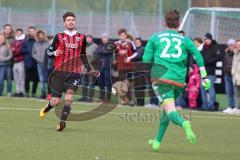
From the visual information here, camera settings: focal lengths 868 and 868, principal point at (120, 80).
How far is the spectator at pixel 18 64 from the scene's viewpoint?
24781mm

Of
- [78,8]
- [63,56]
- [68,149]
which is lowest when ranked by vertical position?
[68,149]

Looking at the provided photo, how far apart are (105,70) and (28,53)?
7.78ft

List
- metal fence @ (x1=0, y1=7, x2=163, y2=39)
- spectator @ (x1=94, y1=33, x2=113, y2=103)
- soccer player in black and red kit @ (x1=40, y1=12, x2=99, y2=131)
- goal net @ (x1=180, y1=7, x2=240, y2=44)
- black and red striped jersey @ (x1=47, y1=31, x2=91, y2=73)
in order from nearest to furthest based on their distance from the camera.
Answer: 1. soccer player in black and red kit @ (x1=40, y1=12, x2=99, y2=131)
2. black and red striped jersey @ (x1=47, y1=31, x2=91, y2=73)
3. spectator @ (x1=94, y1=33, x2=113, y2=103)
4. goal net @ (x1=180, y1=7, x2=240, y2=44)
5. metal fence @ (x1=0, y1=7, x2=163, y2=39)

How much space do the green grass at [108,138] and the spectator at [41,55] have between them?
432 cm

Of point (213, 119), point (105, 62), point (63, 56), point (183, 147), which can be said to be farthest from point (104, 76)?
point (183, 147)

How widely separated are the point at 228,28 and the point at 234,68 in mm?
3659

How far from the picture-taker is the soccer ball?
77.6ft

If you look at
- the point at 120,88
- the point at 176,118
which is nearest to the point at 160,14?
the point at 120,88

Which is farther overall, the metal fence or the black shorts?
the metal fence

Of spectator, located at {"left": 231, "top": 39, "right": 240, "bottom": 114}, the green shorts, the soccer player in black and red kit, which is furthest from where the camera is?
spectator, located at {"left": 231, "top": 39, "right": 240, "bottom": 114}

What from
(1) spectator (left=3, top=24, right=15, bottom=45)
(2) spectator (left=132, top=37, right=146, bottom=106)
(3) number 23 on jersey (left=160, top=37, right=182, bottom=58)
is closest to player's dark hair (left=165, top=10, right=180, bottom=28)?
(3) number 23 on jersey (left=160, top=37, right=182, bottom=58)

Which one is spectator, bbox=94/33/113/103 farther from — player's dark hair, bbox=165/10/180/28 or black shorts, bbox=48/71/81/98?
player's dark hair, bbox=165/10/180/28

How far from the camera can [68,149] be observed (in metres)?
12.2

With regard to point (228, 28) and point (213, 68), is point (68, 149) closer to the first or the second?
point (213, 68)
